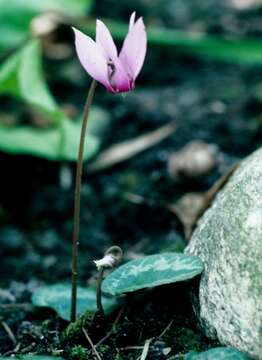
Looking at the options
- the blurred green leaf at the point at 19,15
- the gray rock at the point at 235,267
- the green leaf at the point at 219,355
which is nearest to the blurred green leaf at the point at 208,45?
the blurred green leaf at the point at 19,15

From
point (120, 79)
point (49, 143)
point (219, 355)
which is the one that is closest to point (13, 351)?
point (219, 355)

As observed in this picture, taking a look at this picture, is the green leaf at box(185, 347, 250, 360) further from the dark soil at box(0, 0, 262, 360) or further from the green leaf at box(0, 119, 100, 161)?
the green leaf at box(0, 119, 100, 161)

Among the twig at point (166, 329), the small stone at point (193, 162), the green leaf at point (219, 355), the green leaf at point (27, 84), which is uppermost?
the green leaf at point (27, 84)

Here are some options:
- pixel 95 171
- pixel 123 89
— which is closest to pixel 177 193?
pixel 95 171

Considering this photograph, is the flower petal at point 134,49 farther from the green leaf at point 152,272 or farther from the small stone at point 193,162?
the small stone at point 193,162

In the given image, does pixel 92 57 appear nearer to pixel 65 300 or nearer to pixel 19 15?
pixel 65 300

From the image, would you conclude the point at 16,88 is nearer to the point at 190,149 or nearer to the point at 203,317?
the point at 190,149
